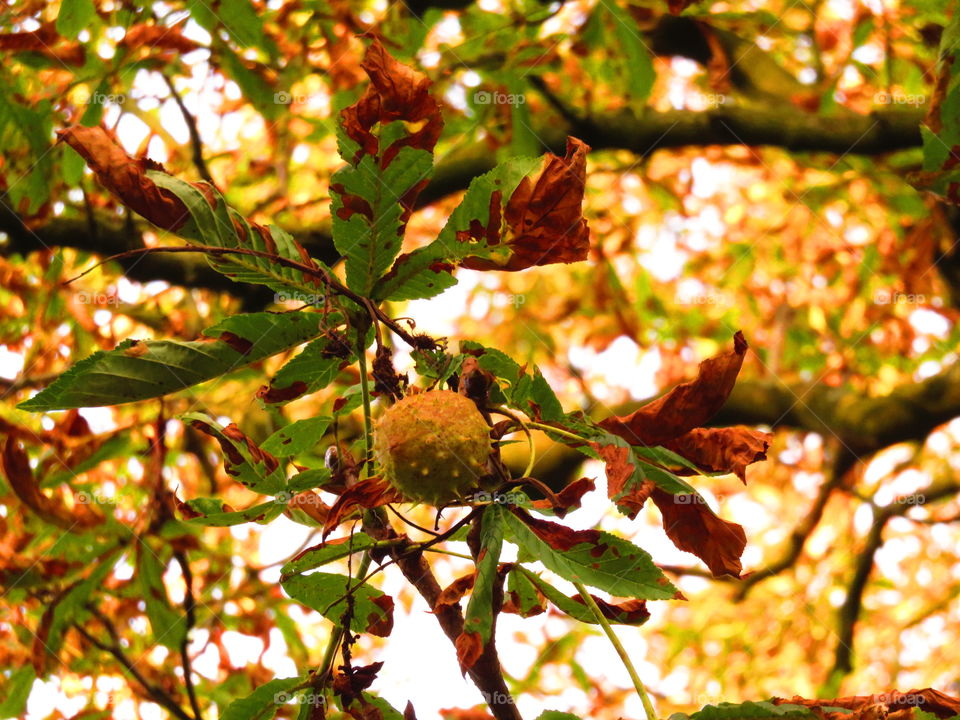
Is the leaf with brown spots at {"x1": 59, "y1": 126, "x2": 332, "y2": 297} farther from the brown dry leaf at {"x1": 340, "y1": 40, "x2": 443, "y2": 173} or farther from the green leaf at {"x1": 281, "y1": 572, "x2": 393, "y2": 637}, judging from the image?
the green leaf at {"x1": 281, "y1": 572, "x2": 393, "y2": 637}

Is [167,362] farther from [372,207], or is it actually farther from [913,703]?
[913,703]

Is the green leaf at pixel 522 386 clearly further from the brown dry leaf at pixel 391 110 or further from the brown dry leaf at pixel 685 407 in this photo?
the brown dry leaf at pixel 391 110

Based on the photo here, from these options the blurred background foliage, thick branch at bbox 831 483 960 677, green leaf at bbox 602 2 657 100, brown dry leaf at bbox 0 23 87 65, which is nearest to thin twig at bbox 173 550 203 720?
the blurred background foliage

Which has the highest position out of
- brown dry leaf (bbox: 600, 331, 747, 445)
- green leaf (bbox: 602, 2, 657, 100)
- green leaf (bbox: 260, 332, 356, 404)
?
green leaf (bbox: 602, 2, 657, 100)

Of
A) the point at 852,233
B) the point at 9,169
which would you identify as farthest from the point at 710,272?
the point at 9,169

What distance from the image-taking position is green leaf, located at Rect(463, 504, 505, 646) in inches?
29.1

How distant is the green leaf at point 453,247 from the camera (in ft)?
2.79

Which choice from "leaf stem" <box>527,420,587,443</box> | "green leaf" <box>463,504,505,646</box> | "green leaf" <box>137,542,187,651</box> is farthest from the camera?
"green leaf" <box>137,542,187,651</box>

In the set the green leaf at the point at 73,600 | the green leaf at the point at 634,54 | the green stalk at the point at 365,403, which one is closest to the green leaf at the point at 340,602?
the green stalk at the point at 365,403

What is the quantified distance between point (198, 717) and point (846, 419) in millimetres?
2050

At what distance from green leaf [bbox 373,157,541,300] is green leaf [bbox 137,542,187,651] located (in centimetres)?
96

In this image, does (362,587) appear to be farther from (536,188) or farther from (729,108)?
(729,108)

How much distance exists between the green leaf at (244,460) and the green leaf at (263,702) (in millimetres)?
221

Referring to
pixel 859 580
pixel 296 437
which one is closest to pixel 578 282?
pixel 859 580
